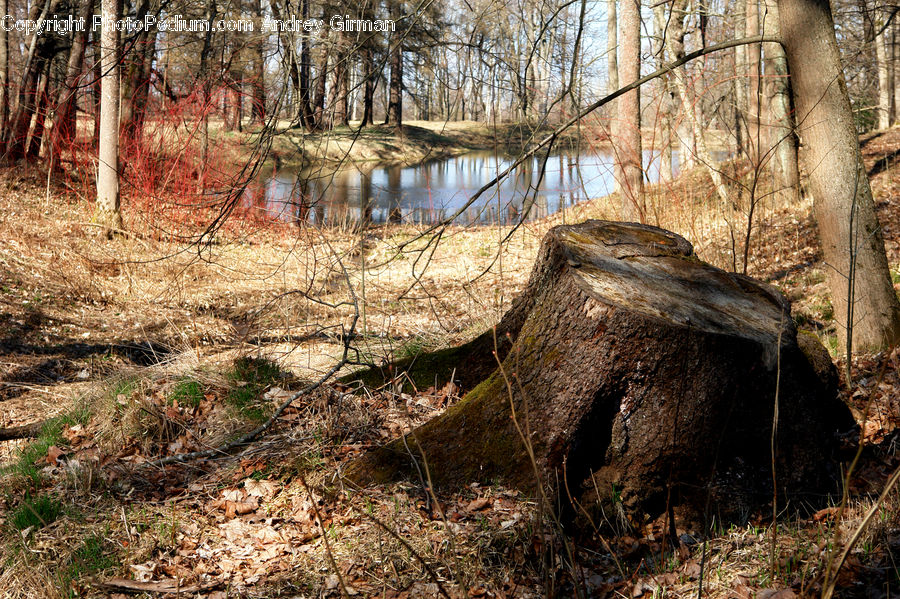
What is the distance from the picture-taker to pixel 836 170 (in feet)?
13.1

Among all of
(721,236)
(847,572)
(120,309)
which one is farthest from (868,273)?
(120,309)

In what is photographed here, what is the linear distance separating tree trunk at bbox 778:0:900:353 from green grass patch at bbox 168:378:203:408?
3.75 m

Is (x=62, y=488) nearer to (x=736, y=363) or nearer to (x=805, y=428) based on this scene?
(x=736, y=363)

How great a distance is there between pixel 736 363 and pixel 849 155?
6.76 ft

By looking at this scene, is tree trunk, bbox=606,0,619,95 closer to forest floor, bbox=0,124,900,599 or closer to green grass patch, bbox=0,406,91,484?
forest floor, bbox=0,124,900,599

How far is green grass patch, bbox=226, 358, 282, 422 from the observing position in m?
3.72

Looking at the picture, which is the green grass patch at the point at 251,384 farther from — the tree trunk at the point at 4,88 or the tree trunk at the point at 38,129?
the tree trunk at the point at 4,88

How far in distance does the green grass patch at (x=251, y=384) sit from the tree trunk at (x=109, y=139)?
6688mm

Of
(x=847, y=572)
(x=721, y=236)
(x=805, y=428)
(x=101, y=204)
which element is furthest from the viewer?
(x=101, y=204)

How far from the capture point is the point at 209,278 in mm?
9586

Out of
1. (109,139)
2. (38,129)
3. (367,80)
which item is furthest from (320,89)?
(38,129)

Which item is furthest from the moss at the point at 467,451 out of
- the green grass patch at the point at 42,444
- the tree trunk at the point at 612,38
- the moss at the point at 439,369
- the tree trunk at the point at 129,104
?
the tree trunk at the point at 612,38

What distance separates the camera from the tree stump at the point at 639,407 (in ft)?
8.65

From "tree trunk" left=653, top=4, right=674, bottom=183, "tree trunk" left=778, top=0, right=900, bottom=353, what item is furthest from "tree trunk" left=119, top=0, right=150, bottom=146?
"tree trunk" left=778, top=0, right=900, bottom=353
